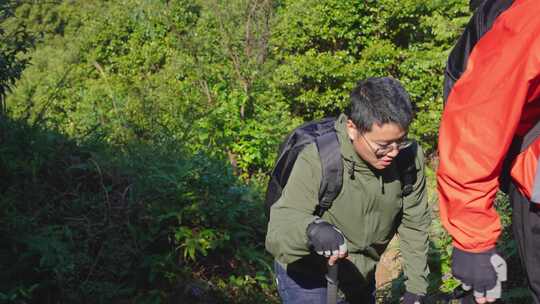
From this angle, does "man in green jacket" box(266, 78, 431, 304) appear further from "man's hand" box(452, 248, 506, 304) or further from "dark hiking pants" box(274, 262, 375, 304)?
"man's hand" box(452, 248, 506, 304)

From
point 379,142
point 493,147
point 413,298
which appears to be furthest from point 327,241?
point 413,298

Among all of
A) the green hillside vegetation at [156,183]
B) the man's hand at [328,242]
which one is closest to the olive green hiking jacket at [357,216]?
the man's hand at [328,242]

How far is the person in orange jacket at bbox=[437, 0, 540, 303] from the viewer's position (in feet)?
6.77

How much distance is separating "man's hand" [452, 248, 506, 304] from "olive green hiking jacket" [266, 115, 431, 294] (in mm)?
583

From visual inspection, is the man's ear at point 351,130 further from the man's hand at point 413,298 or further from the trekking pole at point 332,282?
the man's hand at point 413,298

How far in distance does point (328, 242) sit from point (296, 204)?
11.6 inches

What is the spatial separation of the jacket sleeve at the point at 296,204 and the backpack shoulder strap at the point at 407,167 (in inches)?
15.8

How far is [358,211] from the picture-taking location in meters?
2.70

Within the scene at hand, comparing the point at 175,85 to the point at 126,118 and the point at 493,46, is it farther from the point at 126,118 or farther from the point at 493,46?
the point at 493,46

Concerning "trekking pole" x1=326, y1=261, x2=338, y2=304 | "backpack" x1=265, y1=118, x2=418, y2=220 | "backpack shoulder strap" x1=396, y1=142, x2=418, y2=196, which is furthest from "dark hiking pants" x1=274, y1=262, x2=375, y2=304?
"backpack shoulder strap" x1=396, y1=142, x2=418, y2=196

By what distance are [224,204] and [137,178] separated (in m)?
0.84

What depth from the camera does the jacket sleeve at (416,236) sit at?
2.86m

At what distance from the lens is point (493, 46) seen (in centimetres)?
214

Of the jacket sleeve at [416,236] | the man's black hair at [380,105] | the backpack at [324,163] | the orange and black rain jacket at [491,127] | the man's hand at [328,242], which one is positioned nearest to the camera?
the orange and black rain jacket at [491,127]
